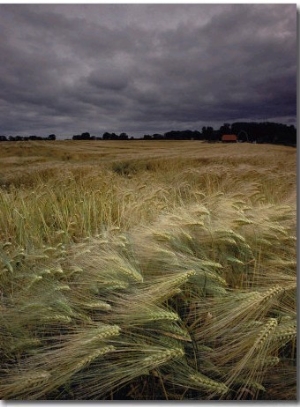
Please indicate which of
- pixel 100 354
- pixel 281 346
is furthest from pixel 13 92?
pixel 281 346

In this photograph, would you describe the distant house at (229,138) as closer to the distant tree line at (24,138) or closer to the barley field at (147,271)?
the barley field at (147,271)

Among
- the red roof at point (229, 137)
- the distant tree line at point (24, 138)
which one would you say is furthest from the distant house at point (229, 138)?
the distant tree line at point (24, 138)

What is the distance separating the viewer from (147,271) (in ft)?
6.03

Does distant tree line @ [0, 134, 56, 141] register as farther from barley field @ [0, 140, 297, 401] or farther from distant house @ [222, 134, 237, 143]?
distant house @ [222, 134, 237, 143]

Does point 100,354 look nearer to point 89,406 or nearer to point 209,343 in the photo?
point 89,406

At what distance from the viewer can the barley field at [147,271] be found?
173cm

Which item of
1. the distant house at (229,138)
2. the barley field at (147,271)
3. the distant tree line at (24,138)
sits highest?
the distant tree line at (24,138)

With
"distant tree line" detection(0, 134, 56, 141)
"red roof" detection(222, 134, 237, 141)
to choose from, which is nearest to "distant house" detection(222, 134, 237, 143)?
"red roof" detection(222, 134, 237, 141)

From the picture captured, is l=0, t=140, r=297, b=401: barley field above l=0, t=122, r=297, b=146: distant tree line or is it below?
below

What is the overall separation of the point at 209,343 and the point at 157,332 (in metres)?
0.23

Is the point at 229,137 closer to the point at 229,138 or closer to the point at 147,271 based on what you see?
the point at 229,138

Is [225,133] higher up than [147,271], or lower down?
higher up

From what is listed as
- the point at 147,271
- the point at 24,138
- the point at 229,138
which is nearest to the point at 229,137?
the point at 229,138

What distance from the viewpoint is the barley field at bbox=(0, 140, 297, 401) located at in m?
1.73
